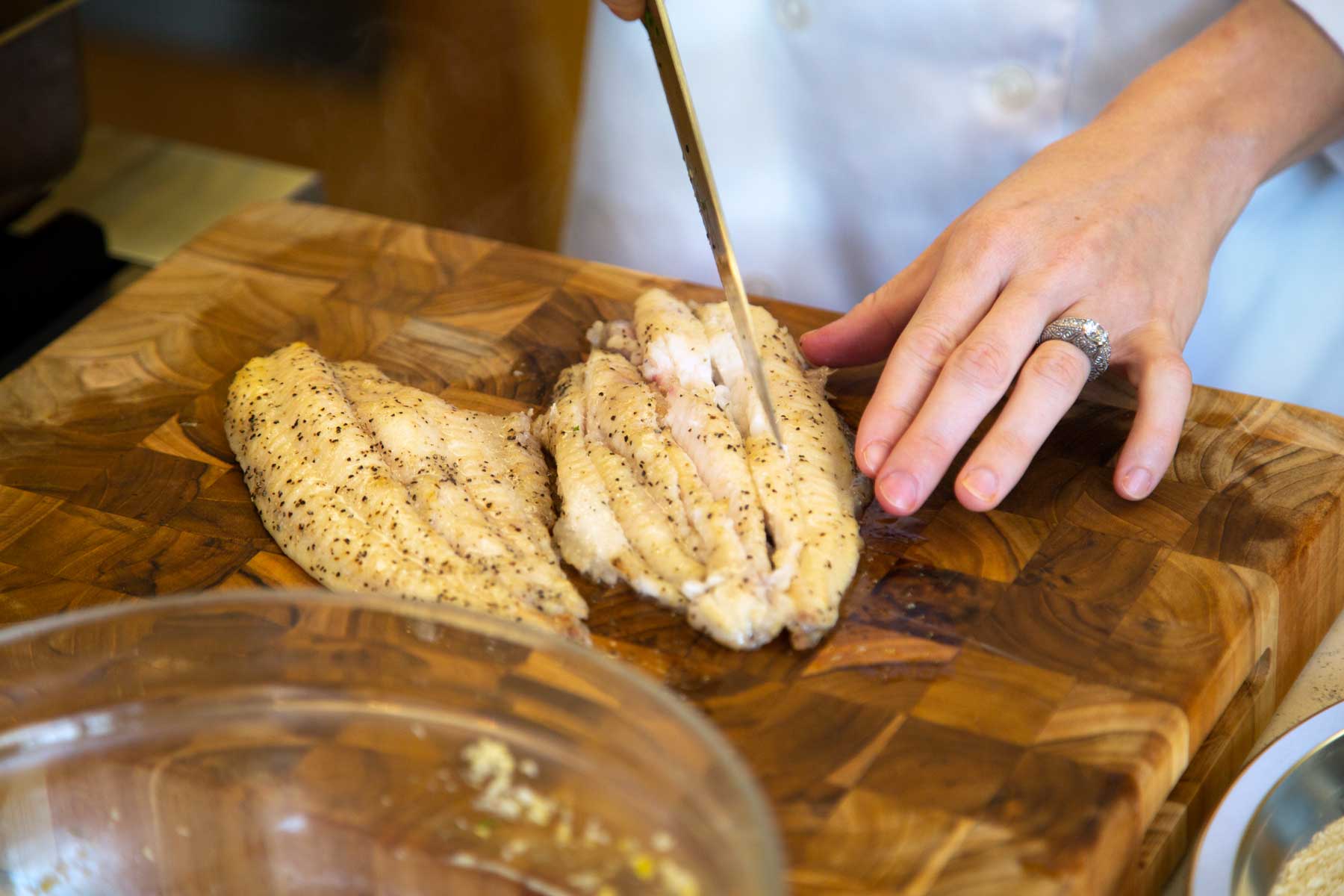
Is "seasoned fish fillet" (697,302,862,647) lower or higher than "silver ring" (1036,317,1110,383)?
lower

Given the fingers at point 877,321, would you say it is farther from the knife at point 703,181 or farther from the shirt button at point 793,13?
the shirt button at point 793,13

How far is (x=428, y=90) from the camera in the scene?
537cm

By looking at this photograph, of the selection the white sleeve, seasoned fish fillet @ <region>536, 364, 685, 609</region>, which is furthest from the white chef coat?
seasoned fish fillet @ <region>536, 364, 685, 609</region>

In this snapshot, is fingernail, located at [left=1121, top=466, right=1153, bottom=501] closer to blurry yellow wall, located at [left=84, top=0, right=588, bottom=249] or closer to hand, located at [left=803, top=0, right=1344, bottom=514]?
hand, located at [left=803, top=0, right=1344, bottom=514]

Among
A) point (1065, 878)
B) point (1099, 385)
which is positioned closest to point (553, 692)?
point (1065, 878)

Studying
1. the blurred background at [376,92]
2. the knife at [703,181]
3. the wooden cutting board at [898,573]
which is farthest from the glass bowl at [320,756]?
the blurred background at [376,92]

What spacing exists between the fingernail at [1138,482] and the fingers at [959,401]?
120 mm

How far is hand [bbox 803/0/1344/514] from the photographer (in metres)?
1.67

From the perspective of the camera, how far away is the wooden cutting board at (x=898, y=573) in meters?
1.29

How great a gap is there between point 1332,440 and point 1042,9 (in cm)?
93

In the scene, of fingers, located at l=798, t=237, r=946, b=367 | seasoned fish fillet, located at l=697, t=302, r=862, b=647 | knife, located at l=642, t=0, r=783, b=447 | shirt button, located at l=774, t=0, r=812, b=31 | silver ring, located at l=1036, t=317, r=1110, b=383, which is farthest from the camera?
shirt button, located at l=774, t=0, r=812, b=31

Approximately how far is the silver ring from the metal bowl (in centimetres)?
59

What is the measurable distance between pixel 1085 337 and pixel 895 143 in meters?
0.89

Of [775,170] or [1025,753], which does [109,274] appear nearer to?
[775,170]
